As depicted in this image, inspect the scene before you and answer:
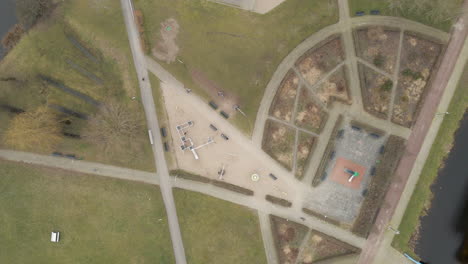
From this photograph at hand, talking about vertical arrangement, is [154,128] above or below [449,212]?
above

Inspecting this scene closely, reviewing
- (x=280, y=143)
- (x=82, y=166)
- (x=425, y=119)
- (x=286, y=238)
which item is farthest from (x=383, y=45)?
(x=82, y=166)

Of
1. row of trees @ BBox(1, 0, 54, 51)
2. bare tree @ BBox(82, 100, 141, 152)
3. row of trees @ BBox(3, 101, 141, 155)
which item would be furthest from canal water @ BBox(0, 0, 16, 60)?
bare tree @ BBox(82, 100, 141, 152)

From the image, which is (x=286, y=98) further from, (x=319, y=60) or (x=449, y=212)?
(x=449, y=212)

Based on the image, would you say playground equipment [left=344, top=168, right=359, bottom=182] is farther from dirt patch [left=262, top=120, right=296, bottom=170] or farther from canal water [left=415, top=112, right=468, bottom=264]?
canal water [left=415, top=112, right=468, bottom=264]

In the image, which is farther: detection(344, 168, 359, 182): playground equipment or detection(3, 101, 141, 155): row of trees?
detection(344, 168, 359, 182): playground equipment

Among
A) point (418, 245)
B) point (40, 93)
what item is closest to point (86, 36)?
point (40, 93)

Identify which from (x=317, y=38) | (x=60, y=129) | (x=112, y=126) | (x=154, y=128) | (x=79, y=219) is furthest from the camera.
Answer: (x=79, y=219)
